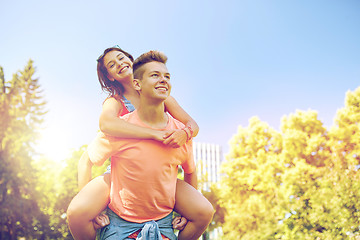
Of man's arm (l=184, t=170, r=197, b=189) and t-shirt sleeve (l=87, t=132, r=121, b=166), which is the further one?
man's arm (l=184, t=170, r=197, b=189)

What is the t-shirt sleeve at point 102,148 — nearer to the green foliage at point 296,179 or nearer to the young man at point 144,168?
the young man at point 144,168

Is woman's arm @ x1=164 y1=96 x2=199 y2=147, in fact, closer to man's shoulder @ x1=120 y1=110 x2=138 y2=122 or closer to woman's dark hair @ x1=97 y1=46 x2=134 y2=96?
man's shoulder @ x1=120 y1=110 x2=138 y2=122

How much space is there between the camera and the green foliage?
10969 mm

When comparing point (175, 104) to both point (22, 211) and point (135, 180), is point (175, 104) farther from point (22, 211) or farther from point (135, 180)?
point (22, 211)

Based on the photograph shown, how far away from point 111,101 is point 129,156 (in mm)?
490

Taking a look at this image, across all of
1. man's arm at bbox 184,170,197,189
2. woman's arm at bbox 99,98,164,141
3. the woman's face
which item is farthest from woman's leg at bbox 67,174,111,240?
the woman's face

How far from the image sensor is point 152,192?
206 centimetres

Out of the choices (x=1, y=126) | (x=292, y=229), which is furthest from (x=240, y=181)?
(x=1, y=126)

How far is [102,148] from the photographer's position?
214 centimetres

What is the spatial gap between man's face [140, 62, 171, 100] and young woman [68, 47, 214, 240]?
0.22 m

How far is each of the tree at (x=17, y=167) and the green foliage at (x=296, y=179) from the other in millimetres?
10428

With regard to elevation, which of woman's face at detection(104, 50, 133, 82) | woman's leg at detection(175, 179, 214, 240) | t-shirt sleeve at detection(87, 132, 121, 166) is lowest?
woman's leg at detection(175, 179, 214, 240)

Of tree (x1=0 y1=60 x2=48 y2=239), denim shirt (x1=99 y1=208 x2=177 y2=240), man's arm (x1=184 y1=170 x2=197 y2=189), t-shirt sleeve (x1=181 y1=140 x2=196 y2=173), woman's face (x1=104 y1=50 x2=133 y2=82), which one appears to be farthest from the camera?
tree (x1=0 y1=60 x2=48 y2=239)

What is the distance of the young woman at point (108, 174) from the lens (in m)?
2.05
